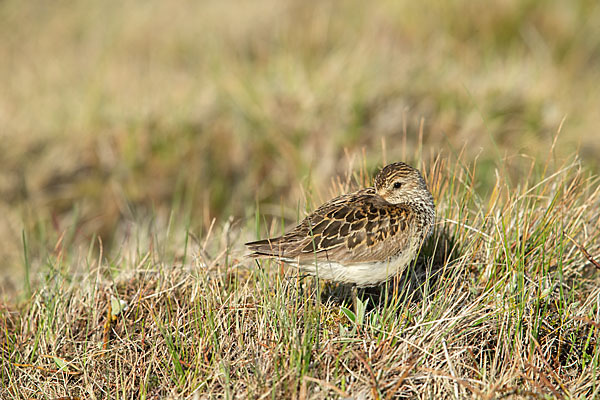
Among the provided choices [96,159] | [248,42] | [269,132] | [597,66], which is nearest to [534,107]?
[597,66]

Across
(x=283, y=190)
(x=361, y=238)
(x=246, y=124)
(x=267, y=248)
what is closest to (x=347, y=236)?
(x=361, y=238)

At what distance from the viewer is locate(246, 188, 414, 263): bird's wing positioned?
430cm

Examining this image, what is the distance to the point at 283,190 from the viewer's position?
28.4ft

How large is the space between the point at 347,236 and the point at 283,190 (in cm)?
436

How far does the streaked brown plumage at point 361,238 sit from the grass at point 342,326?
0.55 feet

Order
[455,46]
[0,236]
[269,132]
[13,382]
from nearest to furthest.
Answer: [13,382] < [0,236] < [269,132] < [455,46]

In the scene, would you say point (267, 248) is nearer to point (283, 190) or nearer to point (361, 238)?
point (361, 238)

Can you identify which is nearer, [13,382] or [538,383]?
[538,383]

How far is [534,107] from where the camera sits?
8.70 metres

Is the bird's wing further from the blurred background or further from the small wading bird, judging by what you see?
the blurred background

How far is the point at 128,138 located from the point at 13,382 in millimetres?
4701

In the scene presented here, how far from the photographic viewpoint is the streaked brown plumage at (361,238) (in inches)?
169

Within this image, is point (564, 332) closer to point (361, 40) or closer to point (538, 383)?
point (538, 383)

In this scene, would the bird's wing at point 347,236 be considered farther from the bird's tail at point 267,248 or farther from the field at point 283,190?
the field at point 283,190
